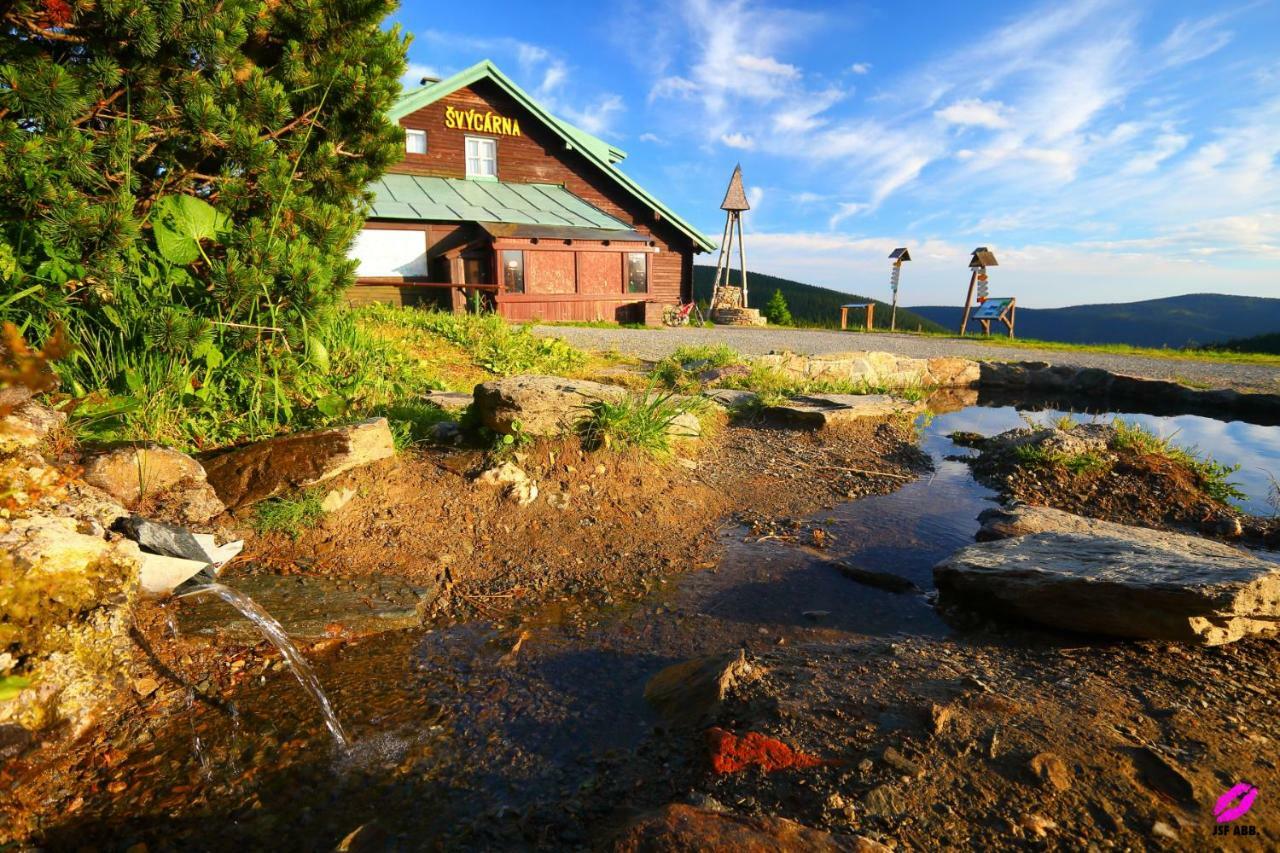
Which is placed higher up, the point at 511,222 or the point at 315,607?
the point at 511,222

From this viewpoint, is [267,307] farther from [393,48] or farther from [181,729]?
[181,729]

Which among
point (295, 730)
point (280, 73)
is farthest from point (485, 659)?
point (280, 73)

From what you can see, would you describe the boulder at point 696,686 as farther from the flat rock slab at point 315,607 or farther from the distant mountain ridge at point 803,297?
the distant mountain ridge at point 803,297

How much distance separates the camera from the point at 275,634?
9.40 feet

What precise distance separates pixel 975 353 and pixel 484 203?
14088 mm

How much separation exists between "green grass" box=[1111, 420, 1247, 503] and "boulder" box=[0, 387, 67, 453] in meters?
7.51

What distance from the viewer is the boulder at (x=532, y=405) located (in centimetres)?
467

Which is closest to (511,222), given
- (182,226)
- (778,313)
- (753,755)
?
(778,313)

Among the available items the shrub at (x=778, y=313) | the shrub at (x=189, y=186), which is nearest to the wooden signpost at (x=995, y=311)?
the shrub at (x=778, y=313)

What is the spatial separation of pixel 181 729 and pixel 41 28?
3728 mm

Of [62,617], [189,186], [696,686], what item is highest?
[189,186]

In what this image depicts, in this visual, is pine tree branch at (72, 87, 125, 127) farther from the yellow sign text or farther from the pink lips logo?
the yellow sign text

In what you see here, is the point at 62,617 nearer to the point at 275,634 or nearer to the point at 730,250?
the point at 275,634

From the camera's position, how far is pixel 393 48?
4645 millimetres
